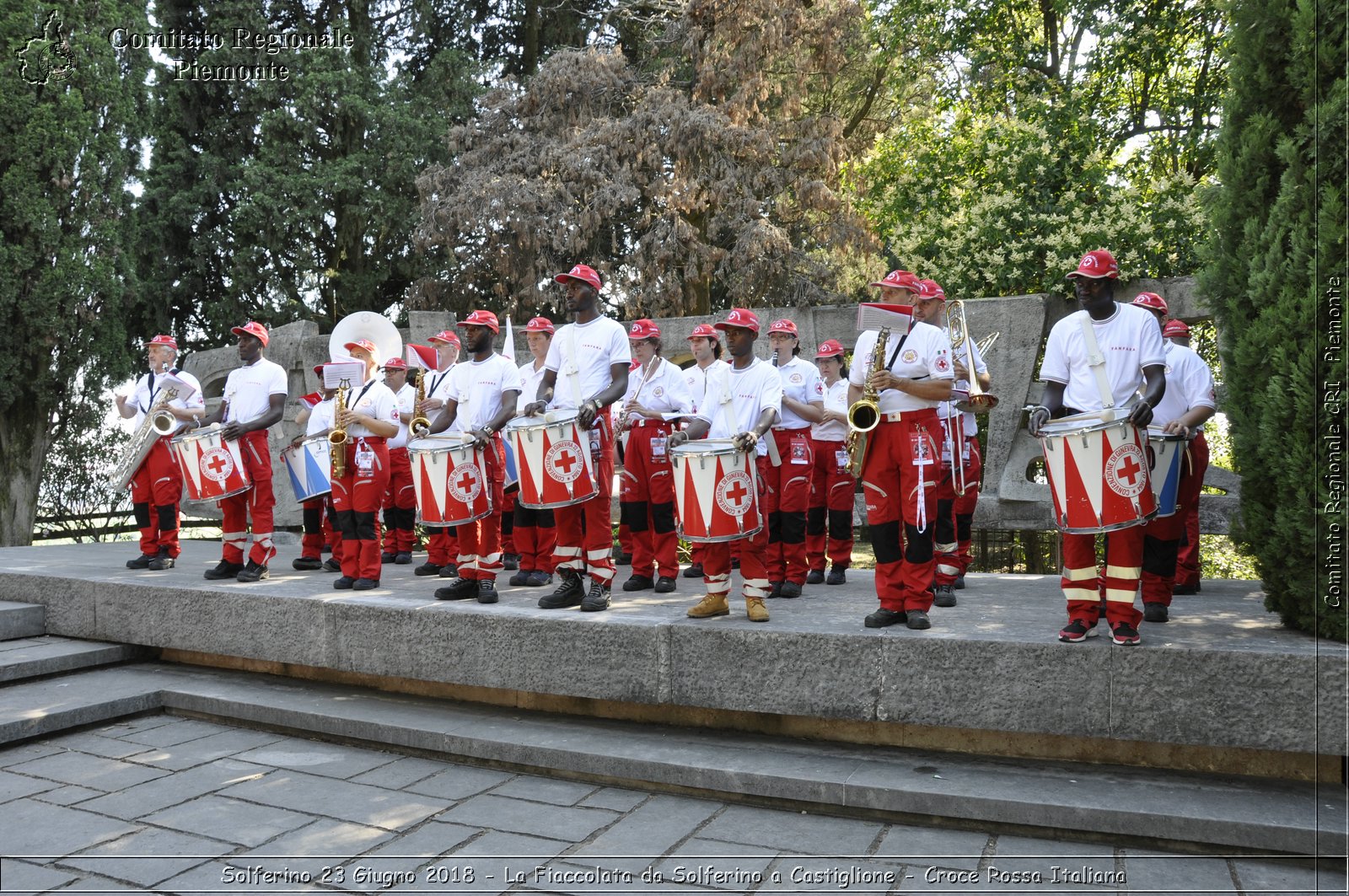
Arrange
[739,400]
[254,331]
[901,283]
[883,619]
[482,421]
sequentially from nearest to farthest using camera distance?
[883,619] < [901,283] < [739,400] < [482,421] < [254,331]

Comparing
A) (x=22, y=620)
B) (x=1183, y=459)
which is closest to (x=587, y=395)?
(x=1183, y=459)

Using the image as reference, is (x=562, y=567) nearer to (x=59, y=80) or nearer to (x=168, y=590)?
(x=168, y=590)

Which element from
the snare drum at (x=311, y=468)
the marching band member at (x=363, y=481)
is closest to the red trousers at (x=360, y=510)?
the marching band member at (x=363, y=481)

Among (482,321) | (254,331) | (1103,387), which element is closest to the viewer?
(1103,387)

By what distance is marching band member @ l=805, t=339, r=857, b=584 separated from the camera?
7504mm

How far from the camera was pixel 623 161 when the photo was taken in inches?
550

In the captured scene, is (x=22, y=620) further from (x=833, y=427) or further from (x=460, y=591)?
(x=833, y=427)

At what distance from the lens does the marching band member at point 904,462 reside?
17.1 feet

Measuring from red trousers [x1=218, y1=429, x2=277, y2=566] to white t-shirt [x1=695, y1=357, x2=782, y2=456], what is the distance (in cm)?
404

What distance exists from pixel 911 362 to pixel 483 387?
3.33 meters

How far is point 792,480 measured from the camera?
7.18 metres

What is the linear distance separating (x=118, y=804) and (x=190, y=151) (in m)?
15.5

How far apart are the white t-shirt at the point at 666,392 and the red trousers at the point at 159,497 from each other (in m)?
4.18

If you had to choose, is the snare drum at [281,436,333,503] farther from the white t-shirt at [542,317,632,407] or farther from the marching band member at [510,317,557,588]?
the white t-shirt at [542,317,632,407]
